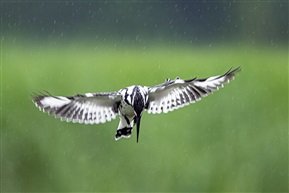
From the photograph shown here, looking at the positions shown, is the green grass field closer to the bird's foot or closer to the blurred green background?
the blurred green background

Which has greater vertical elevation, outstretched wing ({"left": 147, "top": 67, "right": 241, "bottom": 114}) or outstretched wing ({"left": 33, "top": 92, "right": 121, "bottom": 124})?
outstretched wing ({"left": 147, "top": 67, "right": 241, "bottom": 114})

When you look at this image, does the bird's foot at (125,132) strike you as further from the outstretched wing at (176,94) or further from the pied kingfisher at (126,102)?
the outstretched wing at (176,94)

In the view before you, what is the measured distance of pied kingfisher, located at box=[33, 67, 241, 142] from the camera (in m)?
3.44

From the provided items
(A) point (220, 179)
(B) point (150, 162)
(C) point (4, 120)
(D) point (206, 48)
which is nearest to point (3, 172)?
(C) point (4, 120)

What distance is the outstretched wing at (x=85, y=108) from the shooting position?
346cm

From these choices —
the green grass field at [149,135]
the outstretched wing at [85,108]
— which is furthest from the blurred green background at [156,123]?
the outstretched wing at [85,108]

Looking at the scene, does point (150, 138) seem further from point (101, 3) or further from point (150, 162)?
point (101, 3)

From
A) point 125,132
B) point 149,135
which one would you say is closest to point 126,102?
point 125,132

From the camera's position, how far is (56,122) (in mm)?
5652

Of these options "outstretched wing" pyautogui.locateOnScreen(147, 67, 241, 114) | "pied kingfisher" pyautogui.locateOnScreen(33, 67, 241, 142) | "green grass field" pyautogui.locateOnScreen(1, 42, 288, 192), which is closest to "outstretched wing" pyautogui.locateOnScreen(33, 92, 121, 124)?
"pied kingfisher" pyautogui.locateOnScreen(33, 67, 241, 142)

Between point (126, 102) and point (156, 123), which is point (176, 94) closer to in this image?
point (126, 102)

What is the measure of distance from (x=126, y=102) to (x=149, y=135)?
2.14 meters

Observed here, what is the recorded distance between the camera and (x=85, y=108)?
11.7ft

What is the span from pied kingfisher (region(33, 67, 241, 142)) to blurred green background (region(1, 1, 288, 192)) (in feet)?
5.82
